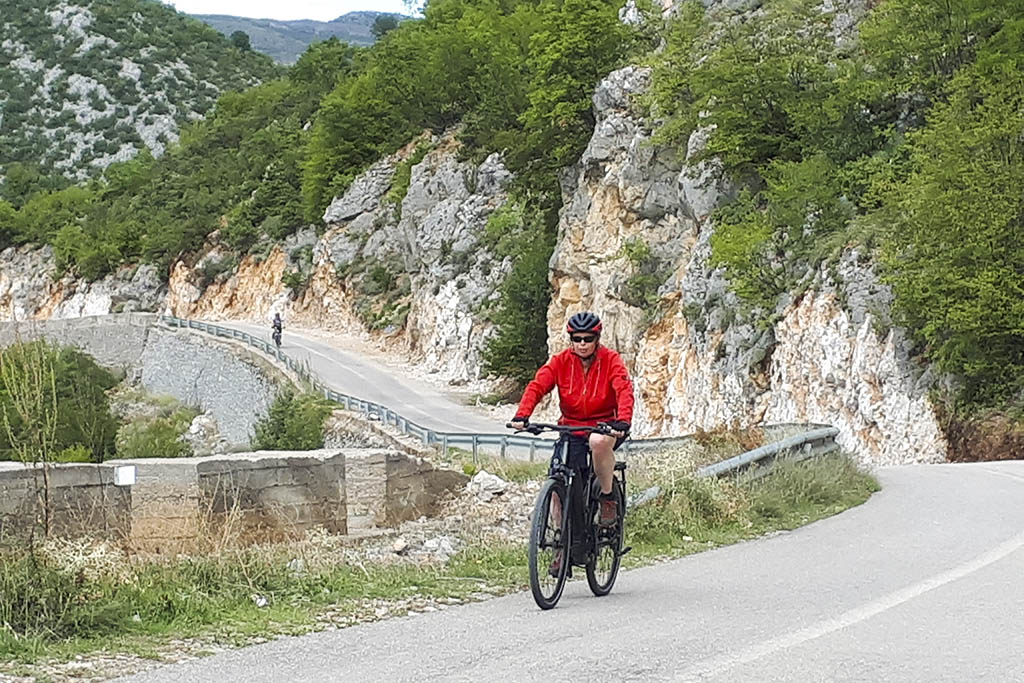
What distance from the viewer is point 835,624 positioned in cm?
697

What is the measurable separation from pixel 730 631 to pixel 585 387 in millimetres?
1842

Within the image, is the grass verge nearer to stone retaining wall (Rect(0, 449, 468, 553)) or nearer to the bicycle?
the bicycle

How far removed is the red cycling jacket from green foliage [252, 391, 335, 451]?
29523 mm

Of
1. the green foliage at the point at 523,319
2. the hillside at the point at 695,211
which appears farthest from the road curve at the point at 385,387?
the hillside at the point at 695,211

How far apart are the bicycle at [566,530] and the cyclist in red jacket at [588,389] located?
0.08 m

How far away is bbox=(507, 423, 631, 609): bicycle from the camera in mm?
7512

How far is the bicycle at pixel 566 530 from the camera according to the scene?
7.51 m

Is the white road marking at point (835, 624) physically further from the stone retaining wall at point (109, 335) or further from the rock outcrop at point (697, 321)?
the stone retaining wall at point (109, 335)

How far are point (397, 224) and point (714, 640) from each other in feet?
190

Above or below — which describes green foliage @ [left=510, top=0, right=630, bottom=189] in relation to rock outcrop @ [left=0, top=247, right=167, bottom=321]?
above

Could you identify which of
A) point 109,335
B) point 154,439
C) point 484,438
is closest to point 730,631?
point 484,438

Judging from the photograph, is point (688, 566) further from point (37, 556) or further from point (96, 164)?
point (96, 164)

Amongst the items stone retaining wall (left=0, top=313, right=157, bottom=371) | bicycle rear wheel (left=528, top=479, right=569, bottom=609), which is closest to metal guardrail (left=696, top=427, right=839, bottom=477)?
bicycle rear wheel (left=528, top=479, right=569, bottom=609)

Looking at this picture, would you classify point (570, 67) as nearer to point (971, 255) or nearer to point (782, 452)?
point (971, 255)
